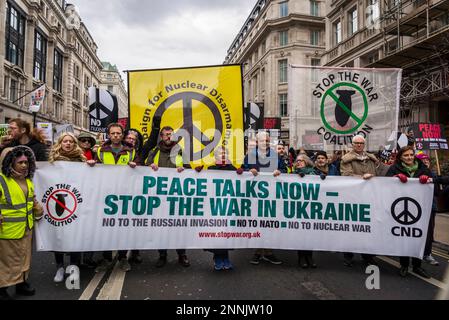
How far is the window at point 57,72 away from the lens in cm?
4990

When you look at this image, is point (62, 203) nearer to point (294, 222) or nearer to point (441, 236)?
point (294, 222)

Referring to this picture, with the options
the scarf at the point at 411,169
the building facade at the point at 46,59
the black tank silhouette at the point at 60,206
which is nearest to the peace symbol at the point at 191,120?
the black tank silhouette at the point at 60,206

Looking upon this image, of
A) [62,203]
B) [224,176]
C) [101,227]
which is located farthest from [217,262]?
[62,203]

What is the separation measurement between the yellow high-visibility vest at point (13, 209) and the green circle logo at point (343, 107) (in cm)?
450

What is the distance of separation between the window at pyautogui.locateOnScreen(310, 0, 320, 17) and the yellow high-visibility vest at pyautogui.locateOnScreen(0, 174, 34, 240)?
46.4m

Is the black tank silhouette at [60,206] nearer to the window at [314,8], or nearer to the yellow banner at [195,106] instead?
the yellow banner at [195,106]

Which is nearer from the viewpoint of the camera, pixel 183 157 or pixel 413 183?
pixel 413 183

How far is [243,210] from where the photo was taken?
4.46 m

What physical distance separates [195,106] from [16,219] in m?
2.81

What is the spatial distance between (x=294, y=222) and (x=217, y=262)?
3.99ft

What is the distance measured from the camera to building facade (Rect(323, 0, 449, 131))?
13734 millimetres

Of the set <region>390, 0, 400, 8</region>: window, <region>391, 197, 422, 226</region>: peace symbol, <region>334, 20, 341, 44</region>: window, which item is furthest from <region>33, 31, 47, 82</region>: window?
<region>391, 197, 422, 226</region>: peace symbol

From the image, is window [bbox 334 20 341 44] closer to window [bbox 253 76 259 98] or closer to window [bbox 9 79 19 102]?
window [bbox 253 76 259 98]

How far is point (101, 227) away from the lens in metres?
4.14
